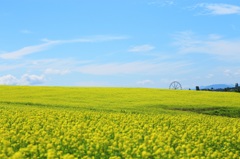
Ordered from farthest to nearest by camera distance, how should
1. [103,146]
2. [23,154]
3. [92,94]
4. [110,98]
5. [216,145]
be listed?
[92,94]
[110,98]
[216,145]
[103,146]
[23,154]

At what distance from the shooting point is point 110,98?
139 feet

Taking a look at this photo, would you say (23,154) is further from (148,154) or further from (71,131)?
(71,131)

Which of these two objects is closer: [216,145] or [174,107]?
[216,145]

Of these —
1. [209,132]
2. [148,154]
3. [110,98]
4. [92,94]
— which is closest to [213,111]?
[110,98]

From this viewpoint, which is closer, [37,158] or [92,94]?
[37,158]

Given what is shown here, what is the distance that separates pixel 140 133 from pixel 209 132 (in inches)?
96.4

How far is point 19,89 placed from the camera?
168 ft

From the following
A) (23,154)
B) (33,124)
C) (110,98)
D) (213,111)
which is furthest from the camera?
(110,98)

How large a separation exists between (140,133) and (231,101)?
29.6m

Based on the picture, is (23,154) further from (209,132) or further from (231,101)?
(231,101)

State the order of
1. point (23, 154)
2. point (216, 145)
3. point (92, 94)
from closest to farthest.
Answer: point (23, 154), point (216, 145), point (92, 94)

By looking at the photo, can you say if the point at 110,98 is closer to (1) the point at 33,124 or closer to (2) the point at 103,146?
(1) the point at 33,124

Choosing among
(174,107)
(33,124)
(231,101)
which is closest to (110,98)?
(174,107)

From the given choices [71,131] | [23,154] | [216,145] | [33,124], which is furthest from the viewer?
[33,124]
